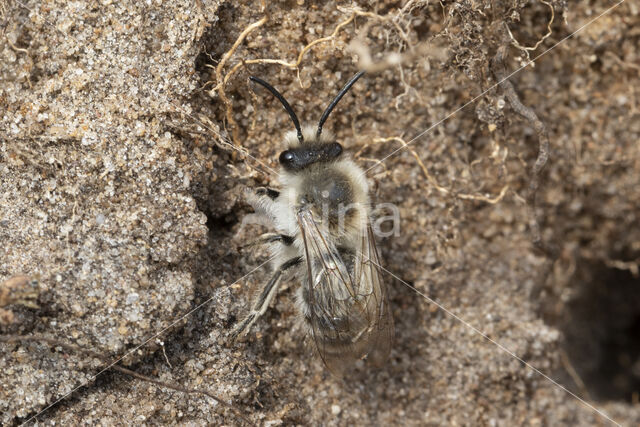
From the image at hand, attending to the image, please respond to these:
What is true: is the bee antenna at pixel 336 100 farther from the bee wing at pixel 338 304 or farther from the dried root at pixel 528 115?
the dried root at pixel 528 115

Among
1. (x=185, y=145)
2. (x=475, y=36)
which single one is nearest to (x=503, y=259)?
(x=475, y=36)

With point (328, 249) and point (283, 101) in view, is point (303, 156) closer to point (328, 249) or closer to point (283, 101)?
point (283, 101)

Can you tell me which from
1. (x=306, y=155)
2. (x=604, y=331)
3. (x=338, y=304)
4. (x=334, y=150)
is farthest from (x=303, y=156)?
(x=604, y=331)

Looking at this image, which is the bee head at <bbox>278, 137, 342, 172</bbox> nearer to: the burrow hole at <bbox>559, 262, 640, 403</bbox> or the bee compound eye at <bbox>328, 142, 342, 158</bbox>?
the bee compound eye at <bbox>328, 142, 342, 158</bbox>

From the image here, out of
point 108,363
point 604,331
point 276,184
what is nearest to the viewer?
point 108,363

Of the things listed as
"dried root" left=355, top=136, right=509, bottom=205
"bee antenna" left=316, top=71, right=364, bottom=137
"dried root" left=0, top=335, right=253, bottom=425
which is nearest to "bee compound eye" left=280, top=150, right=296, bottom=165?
"bee antenna" left=316, top=71, right=364, bottom=137

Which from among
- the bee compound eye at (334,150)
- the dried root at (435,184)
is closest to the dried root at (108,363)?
the bee compound eye at (334,150)
